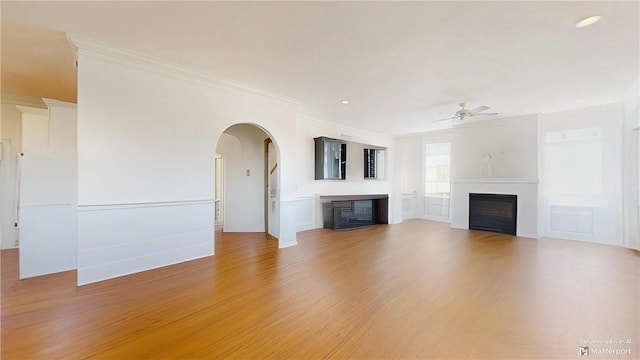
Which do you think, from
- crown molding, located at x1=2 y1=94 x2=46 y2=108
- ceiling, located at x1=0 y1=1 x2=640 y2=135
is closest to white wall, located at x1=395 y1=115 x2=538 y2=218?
ceiling, located at x1=0 y1=1 x2=640 y2=135

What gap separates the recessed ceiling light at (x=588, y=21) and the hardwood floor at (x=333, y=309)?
9.01 feet

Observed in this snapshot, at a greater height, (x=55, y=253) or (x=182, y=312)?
(x=55, y=253)

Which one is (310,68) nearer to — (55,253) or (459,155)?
(55,253)

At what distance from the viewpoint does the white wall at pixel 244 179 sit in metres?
6.06

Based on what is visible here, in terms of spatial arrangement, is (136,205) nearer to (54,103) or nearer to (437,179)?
(54,103)

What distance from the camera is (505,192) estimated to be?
616 centimetres

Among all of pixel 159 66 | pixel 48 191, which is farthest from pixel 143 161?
pixel 48 191

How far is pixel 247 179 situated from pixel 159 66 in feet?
10.4

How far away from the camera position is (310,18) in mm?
2400

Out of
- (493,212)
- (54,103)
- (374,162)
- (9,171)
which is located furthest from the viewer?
(374,162)

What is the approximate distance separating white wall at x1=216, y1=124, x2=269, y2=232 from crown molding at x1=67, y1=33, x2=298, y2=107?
6.21 ft

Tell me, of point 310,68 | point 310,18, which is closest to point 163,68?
point 310,68

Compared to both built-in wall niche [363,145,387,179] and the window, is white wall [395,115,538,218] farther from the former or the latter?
built-in wall niche [363,145,387,179]

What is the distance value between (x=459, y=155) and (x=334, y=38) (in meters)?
5.69
